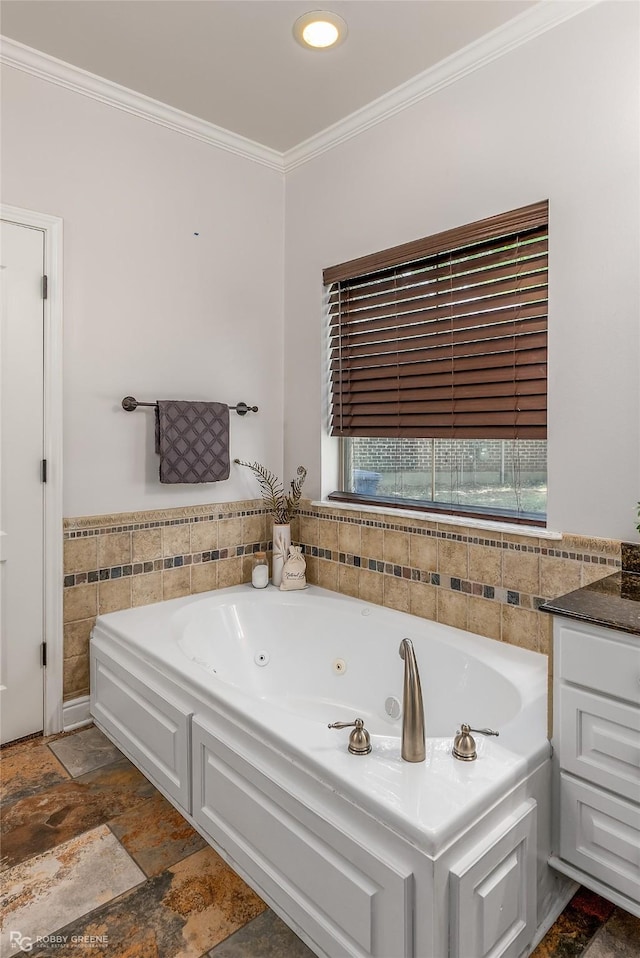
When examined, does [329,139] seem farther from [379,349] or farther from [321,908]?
[321,908]

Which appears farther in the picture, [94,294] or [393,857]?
[94,294]

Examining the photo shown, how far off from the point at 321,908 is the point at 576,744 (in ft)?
2.43

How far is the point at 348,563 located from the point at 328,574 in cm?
16

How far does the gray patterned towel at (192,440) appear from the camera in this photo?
8.60 feet

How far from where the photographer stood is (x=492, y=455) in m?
2.39

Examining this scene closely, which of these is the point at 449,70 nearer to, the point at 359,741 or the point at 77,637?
the point at 359,741

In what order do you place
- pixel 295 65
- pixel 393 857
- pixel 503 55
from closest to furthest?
pixel 393 857, pixel 503 55, pixel 295 65

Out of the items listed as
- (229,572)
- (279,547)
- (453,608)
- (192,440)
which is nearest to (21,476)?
(192,440)

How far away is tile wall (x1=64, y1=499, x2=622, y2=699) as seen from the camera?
2.11m

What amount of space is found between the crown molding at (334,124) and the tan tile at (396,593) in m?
2.04

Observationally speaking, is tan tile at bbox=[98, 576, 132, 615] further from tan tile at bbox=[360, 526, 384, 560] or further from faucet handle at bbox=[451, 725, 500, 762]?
faucet handle at bbox=[451, 725, 500, 762]

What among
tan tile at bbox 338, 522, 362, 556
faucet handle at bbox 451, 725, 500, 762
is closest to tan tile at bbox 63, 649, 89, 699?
tan tile at bbox 338, 522, 362, 556

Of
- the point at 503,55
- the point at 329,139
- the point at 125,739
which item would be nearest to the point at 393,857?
the point at 125,739

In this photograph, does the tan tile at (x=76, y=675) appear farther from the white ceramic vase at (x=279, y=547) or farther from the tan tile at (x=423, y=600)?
the tan tile at (x=423, y=600)
